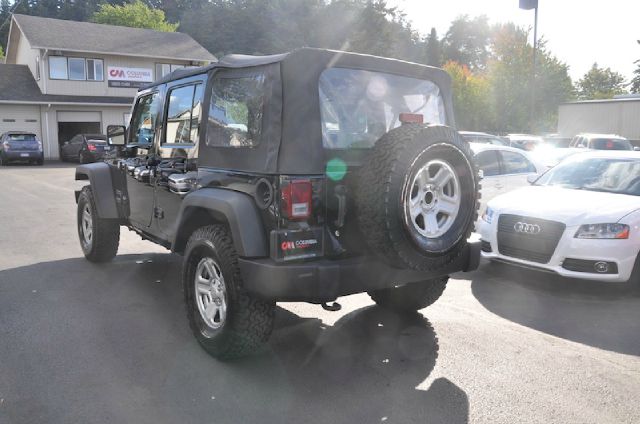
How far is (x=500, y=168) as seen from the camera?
951 centimetres

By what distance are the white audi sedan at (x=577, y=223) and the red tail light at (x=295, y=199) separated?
134 inches

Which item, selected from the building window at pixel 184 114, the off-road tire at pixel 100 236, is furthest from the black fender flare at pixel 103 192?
the building window at pixel 184 114

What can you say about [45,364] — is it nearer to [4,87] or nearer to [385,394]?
[385,394]

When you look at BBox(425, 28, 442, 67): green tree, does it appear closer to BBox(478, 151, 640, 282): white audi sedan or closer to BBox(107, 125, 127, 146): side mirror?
BBox(478, 151, 640, 282): white audi sedan

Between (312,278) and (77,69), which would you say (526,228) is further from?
(77,69)

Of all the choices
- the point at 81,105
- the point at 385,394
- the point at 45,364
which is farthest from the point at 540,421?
the point at 81,105

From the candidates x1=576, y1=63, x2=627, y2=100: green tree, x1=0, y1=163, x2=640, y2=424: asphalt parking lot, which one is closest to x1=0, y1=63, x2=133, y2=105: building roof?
x1=0, y1=163, x2=640, y2=424: asphalt parking lot

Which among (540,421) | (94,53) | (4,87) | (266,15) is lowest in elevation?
(540,421)

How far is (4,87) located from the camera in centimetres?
3014

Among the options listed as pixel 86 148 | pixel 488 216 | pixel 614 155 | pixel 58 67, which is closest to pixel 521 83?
pixel 58 67

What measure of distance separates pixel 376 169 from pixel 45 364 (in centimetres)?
268

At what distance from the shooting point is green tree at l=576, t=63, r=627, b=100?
8131cm

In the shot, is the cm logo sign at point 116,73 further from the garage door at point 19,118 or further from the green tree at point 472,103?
the green tree at point 472,103

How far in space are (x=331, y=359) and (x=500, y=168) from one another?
6473mm
